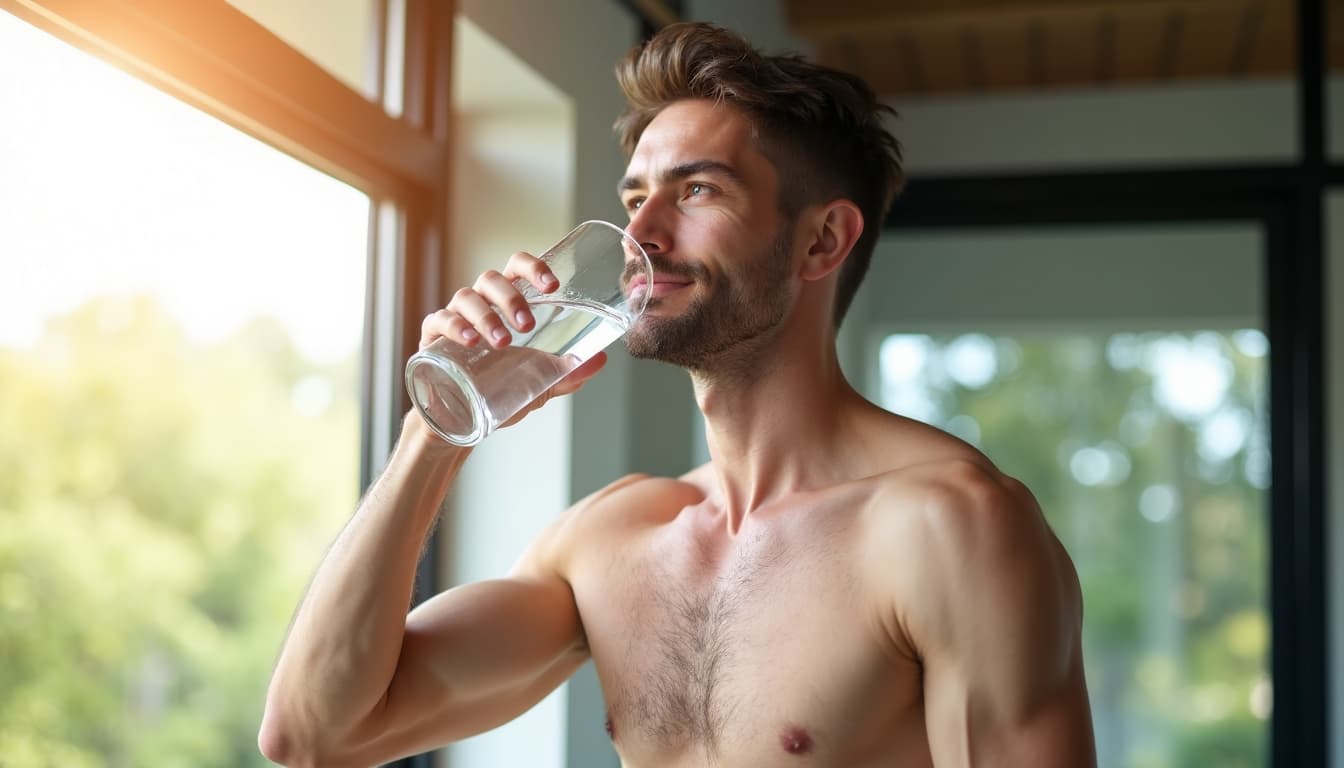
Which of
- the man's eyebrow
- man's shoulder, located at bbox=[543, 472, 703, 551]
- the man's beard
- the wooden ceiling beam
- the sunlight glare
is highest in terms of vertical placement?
the wooden ceiling beam

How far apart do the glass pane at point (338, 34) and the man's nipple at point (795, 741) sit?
1.08 m

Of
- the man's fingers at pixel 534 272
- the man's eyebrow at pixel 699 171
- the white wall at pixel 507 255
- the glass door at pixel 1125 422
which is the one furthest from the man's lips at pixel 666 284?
the glass door at pixel 1125 422

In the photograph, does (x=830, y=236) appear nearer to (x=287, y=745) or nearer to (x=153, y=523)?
(x=287, y=745)

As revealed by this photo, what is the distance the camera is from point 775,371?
1.55 metres

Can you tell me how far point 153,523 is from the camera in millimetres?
5141

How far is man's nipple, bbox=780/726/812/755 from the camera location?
53.9 inches

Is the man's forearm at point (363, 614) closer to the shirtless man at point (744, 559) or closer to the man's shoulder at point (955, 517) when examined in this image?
the shirtless man at point (744, 559)

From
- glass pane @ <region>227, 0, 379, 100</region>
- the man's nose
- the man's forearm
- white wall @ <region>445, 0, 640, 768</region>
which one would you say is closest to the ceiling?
white wall @ <region>445, 0, 640, 768</region>

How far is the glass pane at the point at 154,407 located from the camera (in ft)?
6.42

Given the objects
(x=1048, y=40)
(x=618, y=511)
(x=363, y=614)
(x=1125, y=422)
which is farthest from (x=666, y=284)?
(x=1125, y=422)

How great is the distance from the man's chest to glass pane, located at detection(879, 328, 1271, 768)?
4.62 m

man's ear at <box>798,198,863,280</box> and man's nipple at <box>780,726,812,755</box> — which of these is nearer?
man's nipple at <box>780,726,812,755</box>

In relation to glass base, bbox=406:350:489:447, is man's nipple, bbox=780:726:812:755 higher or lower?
lower

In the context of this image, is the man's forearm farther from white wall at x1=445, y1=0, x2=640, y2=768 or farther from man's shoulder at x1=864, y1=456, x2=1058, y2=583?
white wall at x1=445, y1=0, x2=640, y2=768
